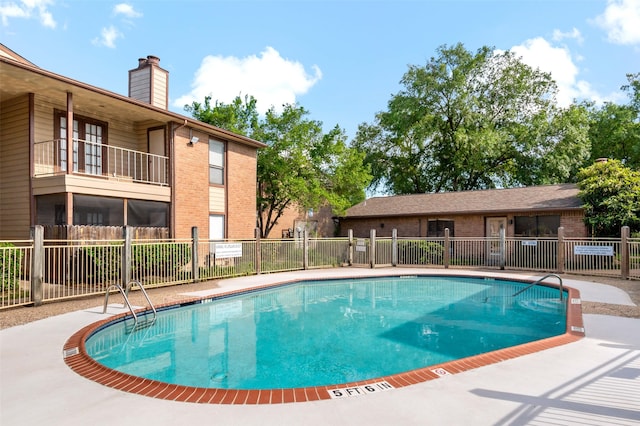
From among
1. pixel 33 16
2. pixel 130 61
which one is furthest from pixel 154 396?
pixel 130 61

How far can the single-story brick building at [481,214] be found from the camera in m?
19.1

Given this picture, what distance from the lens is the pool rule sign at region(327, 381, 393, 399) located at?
4027mm

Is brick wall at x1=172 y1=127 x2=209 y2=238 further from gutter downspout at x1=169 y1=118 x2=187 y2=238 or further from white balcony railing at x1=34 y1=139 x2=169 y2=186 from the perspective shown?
white balcony railing at x1=34 y1=139 x2=169 y2=186

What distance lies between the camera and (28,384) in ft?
14.5

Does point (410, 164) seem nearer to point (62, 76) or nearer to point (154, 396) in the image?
point (62, 76)

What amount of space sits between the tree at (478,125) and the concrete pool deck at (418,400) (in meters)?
28.6

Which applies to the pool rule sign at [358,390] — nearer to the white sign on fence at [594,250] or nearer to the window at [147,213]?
the window at [147,213]

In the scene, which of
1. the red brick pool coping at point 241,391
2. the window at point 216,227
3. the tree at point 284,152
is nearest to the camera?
the red brick pool coping at point 241,391

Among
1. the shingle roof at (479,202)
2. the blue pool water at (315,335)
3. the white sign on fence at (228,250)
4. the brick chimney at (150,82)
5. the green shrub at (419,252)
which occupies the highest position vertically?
the brick chimney at (150,82)

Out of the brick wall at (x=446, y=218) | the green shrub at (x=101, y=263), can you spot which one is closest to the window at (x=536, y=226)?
the brick wall at (x=446, y=218)

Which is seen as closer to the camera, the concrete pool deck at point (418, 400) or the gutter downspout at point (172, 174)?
the concrete pool deck at point (418, 400)

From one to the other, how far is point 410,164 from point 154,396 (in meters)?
34.6

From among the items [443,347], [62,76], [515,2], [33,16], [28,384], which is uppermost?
[515,2]

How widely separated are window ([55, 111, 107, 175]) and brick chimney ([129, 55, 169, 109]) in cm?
346
